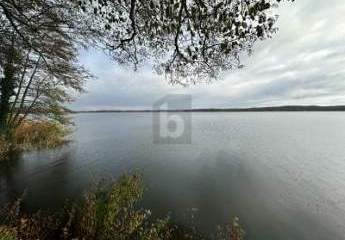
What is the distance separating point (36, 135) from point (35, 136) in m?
0.15

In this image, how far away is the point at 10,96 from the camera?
→ 17.7 metres

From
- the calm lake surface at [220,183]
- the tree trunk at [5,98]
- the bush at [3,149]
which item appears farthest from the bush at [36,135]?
the tree trunk at [5,98]

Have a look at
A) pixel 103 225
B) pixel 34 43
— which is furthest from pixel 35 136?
pixel 103 225

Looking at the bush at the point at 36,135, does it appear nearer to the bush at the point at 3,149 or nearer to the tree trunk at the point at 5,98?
the bush at the point at 3,149

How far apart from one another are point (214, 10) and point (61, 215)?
6983 mm

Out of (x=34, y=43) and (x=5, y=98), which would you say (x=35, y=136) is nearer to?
(x=5, y=98)

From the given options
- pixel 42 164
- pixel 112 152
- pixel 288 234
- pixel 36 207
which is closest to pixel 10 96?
pixel 42 164

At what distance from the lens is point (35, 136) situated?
22062 millimetres

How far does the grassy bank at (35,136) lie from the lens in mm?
20156

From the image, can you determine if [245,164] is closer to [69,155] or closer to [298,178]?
[298,178]

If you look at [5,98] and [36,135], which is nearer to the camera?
[5,98]

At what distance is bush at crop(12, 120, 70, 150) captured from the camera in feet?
67.7

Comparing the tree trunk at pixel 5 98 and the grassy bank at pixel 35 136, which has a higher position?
the tree trunk at pixel 5 98

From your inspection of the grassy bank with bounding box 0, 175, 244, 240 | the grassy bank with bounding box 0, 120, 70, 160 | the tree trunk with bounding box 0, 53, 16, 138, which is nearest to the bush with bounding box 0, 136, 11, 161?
the tree trunk with bounding box 0, 53, 16, 138
